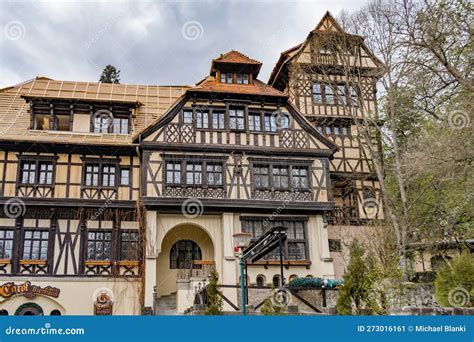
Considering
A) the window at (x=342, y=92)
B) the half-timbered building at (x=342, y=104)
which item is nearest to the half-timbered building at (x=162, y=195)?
the half-timbered building at (x=342, y=104)

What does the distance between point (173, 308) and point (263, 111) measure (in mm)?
→ 9414

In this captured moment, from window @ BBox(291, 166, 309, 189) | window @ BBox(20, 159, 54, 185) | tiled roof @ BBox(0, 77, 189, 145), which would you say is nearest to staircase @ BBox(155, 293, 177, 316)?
window @ BBox(20, 159, 54, 185)

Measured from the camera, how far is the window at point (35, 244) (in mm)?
21984

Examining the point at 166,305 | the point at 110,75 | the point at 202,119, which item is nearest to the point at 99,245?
the point at 166,305

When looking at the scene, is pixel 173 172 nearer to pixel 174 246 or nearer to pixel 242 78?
pixel 174 246

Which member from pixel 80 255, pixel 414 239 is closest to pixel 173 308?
pixel 80 255

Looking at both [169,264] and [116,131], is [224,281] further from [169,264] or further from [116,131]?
[116,131]

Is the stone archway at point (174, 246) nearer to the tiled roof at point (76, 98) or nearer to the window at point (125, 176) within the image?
the window at point (125, 176)

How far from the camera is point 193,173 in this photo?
2302 cm

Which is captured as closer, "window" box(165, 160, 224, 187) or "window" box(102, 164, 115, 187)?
"window" box(165, 160, 224, 187)

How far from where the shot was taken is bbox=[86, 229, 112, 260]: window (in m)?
22.5

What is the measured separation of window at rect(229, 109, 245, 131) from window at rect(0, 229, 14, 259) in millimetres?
10249

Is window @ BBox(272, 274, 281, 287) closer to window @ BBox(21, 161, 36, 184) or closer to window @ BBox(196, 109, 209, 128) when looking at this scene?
window @ BBox(196, 109, 209, 128)

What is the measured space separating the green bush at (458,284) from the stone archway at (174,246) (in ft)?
36.6
